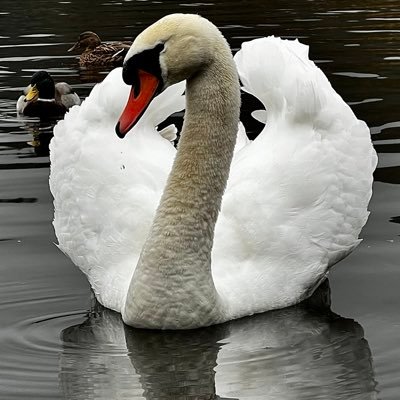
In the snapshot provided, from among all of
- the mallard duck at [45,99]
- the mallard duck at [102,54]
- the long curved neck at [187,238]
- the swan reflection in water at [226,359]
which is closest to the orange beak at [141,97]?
the long curved neck at [187,238]

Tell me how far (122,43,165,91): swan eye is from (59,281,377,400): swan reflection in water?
1.40 m

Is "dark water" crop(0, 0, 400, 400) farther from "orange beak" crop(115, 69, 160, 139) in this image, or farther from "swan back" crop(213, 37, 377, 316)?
"orange beak" crop(115, 69, 160, 139)

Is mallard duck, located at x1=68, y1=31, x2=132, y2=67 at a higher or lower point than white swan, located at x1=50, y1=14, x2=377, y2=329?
lower

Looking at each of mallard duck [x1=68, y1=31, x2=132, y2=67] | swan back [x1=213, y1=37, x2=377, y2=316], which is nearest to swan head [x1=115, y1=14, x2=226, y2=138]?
swan back [x1=213, y1=37, x2=377, y2=316]

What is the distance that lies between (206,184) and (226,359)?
90cm

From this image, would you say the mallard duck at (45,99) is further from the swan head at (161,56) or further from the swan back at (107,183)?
the swan head at (161,56)

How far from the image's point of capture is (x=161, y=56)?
600 cm

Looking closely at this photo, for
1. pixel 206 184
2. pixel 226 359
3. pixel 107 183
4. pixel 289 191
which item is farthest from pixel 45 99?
pixel 226 359

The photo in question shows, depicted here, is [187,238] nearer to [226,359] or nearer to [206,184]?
[206,184]

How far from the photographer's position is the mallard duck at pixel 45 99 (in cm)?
1405

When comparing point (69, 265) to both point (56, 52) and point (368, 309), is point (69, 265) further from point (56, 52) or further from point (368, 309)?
point (56, 52)

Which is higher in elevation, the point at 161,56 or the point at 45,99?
the point at 161,56

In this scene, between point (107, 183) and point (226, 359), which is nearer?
point (226, 359)

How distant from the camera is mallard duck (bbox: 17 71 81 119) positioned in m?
14.1
